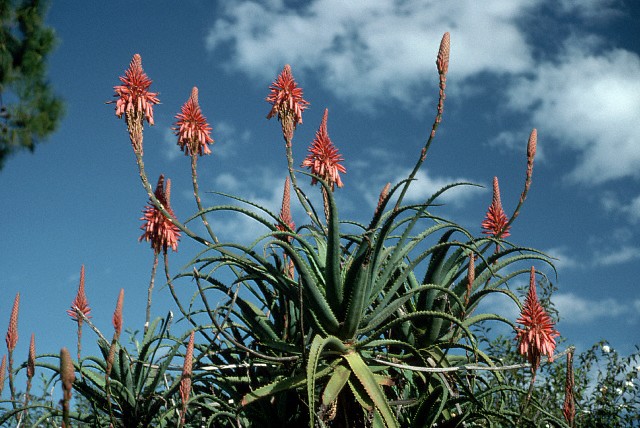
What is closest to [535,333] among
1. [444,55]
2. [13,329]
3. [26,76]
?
[444,55]

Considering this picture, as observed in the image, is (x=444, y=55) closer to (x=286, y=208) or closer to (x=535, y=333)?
(x=286, y=208)

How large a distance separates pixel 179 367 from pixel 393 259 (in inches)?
56.8

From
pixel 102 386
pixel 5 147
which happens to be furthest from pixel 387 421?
pixel 5 147

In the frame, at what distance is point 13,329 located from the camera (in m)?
3.73

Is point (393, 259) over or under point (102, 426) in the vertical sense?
over

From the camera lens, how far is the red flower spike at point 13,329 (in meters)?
3.64

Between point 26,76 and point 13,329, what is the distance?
24.1 ft

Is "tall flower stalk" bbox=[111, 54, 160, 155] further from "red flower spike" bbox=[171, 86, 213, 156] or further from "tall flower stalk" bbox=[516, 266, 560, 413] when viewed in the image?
"tall flower stalk" bbox=[516, 266, 560, 413]

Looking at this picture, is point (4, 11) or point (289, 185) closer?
point (289, 185)

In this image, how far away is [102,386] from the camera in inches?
179

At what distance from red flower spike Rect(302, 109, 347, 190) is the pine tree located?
636 cm

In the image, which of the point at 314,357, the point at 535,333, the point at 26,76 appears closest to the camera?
the point at 314,357

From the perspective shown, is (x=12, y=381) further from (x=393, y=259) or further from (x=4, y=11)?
(x=4, y=11)

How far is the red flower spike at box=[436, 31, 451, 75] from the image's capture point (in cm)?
385
